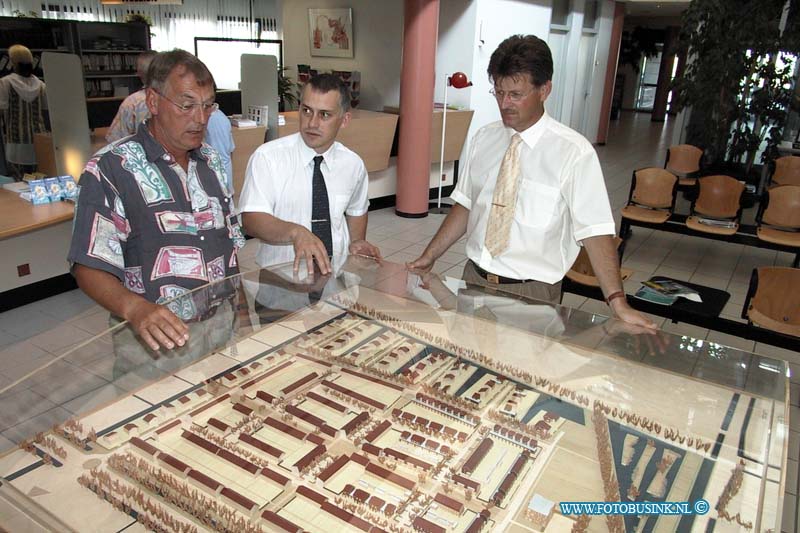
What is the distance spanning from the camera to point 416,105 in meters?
7.16

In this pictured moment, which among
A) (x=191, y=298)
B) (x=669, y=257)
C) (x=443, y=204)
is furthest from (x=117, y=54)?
(x=191, y=298)

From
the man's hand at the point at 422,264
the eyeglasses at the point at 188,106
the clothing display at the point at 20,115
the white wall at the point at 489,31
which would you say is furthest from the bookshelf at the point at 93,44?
the eyeglasses at the point at 188,106

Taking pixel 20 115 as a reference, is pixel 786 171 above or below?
below

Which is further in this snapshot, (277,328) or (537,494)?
(277,328)

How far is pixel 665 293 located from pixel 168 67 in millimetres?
Answer: 3289

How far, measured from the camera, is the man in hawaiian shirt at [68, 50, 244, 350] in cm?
167

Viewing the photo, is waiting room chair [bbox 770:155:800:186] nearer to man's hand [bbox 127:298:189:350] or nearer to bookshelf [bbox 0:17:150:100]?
man's hand [bbox 127:298:189:350]

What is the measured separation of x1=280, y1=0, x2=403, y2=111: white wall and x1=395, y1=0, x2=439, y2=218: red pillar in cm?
173

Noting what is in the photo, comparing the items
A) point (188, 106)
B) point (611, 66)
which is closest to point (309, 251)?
point (188, 106)

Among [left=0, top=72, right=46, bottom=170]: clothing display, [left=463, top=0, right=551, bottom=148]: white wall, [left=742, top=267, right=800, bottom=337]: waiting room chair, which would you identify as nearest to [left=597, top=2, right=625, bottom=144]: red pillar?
[left=463, top=0, right=551, bottom=148]: white wall

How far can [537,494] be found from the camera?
1.29m

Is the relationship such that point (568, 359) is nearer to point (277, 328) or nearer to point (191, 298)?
point (277, 328)

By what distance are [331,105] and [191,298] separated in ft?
3.17

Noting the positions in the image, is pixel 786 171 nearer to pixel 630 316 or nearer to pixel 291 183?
pixel 630 316
